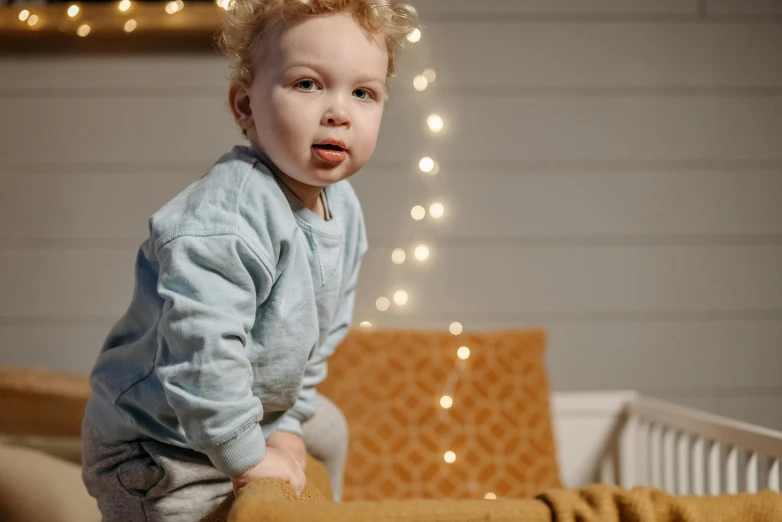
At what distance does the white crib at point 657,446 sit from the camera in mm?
1107

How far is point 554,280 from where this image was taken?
166 cm

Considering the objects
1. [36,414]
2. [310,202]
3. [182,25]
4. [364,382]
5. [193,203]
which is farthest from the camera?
[182,25]

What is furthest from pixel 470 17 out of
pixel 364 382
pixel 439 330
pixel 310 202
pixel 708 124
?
pixel 310 202

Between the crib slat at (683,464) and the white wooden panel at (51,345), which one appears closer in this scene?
the crib slat at (683,464)

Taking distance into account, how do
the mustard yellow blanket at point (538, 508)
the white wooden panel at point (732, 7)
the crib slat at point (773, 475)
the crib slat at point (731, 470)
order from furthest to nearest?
the white wooden panel at point (732, 7) < the crib slat at point (731, 470) < the crib slat at point (773, 475) < the mustard yellow blanket at point (538, 508)

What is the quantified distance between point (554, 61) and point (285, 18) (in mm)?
1046

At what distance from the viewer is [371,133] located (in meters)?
0.77

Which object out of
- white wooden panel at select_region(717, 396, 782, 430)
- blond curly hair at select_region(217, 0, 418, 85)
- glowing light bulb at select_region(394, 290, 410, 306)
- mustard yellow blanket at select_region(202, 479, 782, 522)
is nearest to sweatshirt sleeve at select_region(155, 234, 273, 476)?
mustard yellow blanket at select_region(202, 479, 782, 522)

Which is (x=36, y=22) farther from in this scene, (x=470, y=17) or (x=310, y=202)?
(x=310, y=202)

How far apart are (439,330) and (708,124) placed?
76cm

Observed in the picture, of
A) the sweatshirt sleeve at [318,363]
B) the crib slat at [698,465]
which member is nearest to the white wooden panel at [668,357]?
the crib slat at [698,465]

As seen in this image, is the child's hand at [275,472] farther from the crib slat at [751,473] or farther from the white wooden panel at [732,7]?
the white wooden panel at [732,7]

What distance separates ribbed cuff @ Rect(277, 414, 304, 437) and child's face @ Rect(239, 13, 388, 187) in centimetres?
28

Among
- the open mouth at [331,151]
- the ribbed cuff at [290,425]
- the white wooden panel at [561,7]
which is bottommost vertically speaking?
the ribbed cuff at [290,425]
